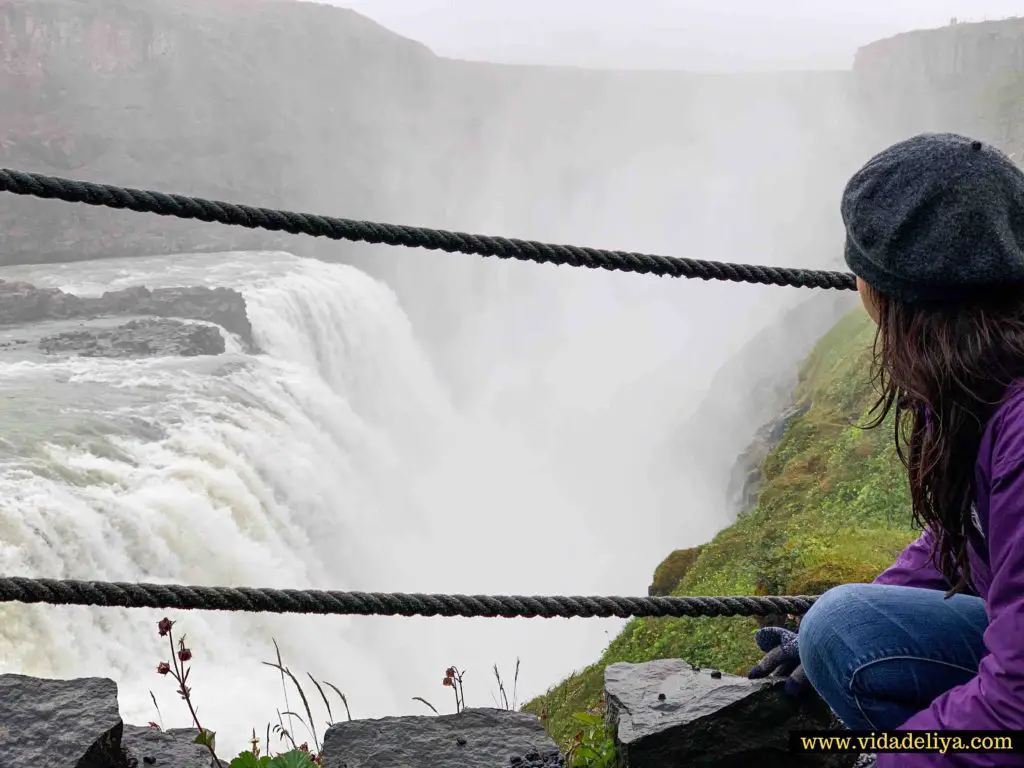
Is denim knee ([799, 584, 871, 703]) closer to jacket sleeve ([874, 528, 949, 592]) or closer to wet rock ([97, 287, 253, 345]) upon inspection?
jacket sleeve ([874, 528, 949, 592])

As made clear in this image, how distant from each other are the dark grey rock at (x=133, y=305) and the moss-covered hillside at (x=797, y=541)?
52.3 feet

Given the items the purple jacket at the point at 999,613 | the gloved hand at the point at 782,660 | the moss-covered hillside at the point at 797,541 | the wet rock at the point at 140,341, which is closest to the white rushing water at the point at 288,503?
the wet rock at the point at 140,341

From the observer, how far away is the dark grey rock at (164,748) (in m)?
2.20

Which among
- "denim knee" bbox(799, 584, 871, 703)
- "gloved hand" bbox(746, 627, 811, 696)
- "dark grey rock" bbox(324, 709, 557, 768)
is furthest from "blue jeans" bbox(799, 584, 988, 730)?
"dark grey rock" bbox(324, 709, 557, 768)

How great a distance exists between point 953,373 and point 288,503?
703 inches

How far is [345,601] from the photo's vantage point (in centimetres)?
200

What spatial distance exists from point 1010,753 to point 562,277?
180ft

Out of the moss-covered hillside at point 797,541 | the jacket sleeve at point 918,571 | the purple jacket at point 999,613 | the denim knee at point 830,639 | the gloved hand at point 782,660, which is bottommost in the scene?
the moss-covered hillside at point 797,541

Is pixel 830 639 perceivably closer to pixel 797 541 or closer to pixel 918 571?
pixel 918 571

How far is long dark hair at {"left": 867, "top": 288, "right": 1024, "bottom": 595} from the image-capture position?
1436mm

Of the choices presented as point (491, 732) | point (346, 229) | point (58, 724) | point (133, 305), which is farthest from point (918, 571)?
point (133, 305)

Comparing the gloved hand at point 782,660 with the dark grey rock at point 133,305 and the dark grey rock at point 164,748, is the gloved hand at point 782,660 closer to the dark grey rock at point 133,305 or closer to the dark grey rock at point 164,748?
the dark grey rock at point 164,748

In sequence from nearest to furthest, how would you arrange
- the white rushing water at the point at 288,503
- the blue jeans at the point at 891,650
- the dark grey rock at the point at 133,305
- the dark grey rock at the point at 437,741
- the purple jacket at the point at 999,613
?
the purple jacket at the point at 999,613 → the blue jeans at the point at 891,650 → the dark grey rock at the point at 437,741 → the white rushing water at the point at 288,503 → the dark grey rock at the point at 133,305

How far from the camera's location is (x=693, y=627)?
7.63 meters
